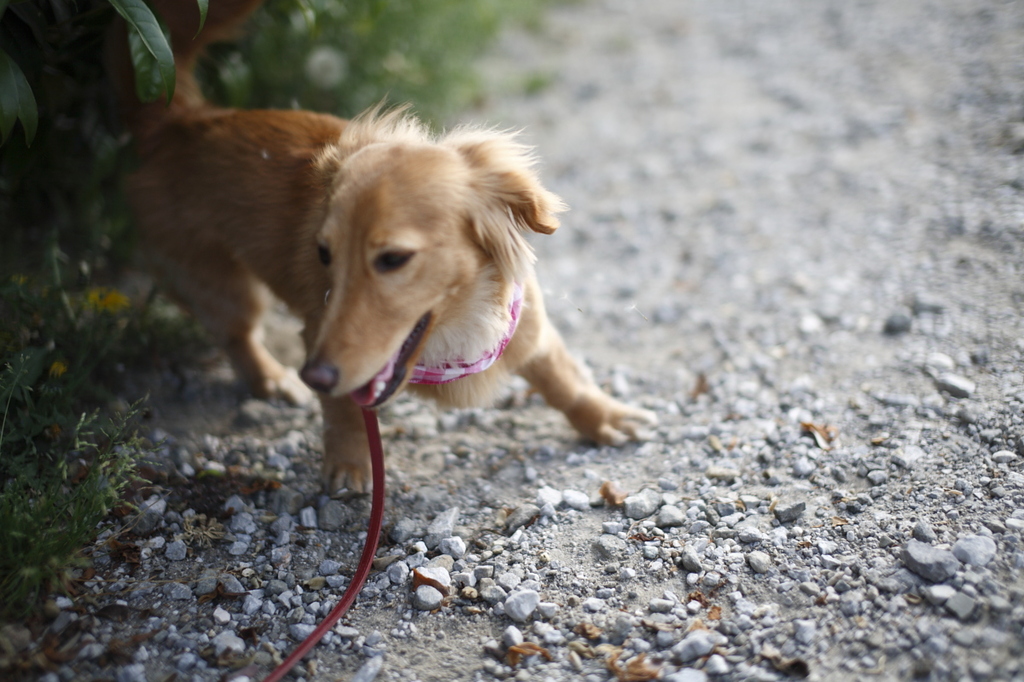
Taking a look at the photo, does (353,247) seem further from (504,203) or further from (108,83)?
(108,83)

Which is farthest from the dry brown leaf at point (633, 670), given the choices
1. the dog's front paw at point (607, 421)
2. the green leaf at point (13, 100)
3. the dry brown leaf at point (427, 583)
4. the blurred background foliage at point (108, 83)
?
the green leaf at point (13, 100)

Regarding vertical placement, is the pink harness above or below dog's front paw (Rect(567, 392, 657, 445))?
above

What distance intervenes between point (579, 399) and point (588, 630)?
1035mm

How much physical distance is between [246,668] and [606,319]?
7.61 ft

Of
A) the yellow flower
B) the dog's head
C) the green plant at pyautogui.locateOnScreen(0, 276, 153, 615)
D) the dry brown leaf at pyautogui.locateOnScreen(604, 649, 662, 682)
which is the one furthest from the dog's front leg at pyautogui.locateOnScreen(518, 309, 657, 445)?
the yellow flower

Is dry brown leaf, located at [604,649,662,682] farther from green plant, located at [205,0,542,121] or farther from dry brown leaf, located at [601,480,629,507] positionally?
green plant, located at [205,0,542,121]

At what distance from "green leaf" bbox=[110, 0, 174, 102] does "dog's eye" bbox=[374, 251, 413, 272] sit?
987 millimetres

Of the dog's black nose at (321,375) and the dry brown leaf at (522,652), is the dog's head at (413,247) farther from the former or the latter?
the dry brown leaf at (522,652)

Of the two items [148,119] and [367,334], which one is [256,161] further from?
[367,334]

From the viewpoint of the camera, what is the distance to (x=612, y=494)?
246 centimetres

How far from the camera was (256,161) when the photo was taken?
2570 mm

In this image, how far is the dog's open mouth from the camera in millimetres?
1973

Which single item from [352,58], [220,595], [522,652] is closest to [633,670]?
[522,652]

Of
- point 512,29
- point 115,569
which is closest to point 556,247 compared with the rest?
point 115,569
